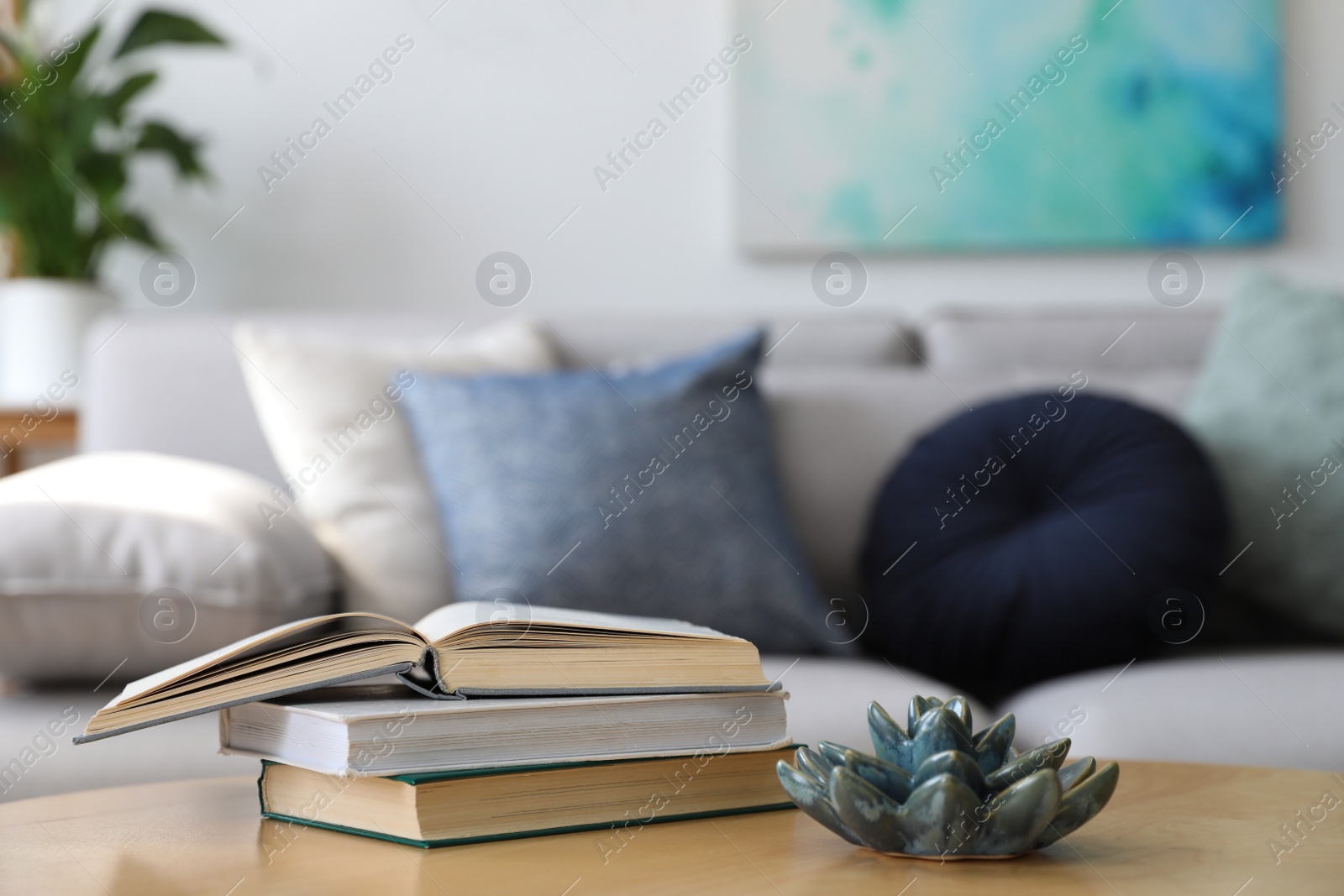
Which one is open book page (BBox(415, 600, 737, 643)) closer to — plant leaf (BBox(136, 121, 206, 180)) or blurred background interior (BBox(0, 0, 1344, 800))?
blurred background interior (BBox(0, 0, 1344, 800))

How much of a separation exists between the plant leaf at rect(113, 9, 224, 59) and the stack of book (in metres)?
1.72

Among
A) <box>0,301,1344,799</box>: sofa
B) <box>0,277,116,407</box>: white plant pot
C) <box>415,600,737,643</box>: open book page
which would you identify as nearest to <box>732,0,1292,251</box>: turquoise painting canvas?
<box>0,301,1344,799</box>: sofa

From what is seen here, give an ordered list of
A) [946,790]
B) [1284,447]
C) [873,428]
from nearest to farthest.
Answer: [946,790] < [1284,447] < [873,428]

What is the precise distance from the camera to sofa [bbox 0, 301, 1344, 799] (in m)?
1.19

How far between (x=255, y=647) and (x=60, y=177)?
1.76 metres

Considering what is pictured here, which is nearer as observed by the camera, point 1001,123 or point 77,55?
point 77,55

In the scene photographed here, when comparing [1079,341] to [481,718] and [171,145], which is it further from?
[171,145]

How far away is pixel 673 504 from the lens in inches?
57.7

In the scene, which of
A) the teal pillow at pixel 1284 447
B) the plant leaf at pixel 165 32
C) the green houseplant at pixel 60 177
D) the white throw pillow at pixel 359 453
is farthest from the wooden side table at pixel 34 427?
the teal pillow at pixel 1284 447

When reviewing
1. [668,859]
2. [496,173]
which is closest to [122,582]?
[668,859]

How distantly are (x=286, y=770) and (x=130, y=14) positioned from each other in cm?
219

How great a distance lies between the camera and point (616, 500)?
1443mm

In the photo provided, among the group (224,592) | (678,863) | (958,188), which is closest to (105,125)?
(224,592)

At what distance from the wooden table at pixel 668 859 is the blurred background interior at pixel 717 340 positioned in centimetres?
45
